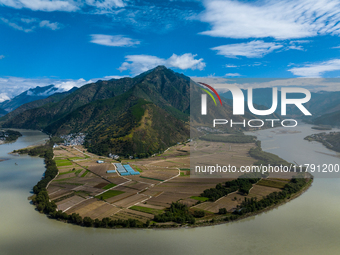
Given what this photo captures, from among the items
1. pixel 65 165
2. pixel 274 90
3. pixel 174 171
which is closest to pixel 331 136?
pixel 274 90

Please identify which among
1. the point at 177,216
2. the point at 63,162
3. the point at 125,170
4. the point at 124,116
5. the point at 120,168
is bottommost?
the point at 177,216

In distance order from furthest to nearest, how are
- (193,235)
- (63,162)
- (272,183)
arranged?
1. (63,162)
2. (272,183)
3. (193,235)

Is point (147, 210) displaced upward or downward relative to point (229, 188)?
downward

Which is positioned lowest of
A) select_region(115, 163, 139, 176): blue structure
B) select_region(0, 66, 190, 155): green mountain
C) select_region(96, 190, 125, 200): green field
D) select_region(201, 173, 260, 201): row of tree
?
select_region(96, 190, 125, 200): green field

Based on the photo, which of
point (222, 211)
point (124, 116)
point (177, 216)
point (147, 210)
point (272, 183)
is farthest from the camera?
point (124, 116)

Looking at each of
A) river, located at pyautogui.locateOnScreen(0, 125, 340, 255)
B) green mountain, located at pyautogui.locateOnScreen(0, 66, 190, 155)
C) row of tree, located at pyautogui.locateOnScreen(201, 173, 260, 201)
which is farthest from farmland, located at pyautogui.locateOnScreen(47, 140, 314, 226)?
green mountain, located at pyautogui.locateOnScreen(0, 66, 190, 155)

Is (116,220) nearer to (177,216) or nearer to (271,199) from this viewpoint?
(177,216)

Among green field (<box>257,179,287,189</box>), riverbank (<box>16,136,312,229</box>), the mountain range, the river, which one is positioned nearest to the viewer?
the river

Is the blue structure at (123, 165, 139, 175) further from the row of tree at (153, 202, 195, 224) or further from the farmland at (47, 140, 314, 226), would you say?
the row of tree at (153, 202, 195, 224)

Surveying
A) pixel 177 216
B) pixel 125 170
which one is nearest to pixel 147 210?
pixel 177 216

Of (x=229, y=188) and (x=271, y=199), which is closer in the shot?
(x=271, y=199)

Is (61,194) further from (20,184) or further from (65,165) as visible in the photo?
(65,165)
